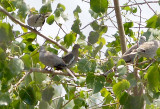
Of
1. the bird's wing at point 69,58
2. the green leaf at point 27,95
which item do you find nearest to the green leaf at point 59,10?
the bird's wing at point 69,58

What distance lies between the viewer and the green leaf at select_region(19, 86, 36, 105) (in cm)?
224

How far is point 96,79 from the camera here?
2180 mm

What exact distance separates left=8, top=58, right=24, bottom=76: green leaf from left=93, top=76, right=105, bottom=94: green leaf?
19.0 inches

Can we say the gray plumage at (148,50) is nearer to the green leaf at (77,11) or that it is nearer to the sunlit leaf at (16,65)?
the green leaf at (77,11)

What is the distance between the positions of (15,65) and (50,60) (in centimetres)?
97

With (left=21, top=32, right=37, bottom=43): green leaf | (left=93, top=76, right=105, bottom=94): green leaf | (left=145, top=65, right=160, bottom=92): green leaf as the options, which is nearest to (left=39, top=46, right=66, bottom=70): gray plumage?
(left=21, top=32, right=37, bottom=43): green leaf

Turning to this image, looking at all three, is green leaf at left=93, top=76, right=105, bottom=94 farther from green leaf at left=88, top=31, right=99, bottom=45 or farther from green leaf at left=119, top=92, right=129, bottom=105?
green leaf at left=88, top=31, right=99, bottom=45

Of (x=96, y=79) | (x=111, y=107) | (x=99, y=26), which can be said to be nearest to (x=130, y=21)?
(x=99, y=26)

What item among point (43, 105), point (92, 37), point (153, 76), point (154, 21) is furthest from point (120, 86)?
point (92, 37)

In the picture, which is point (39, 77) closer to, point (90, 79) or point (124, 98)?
point (90, 79)

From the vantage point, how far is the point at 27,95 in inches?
88.8

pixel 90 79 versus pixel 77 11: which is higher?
pixel 77 11

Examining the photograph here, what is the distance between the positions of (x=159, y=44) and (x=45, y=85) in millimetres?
1257

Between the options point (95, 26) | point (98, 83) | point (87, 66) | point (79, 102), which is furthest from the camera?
point (95, 26)
